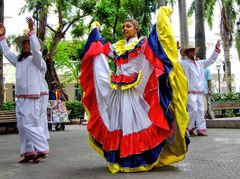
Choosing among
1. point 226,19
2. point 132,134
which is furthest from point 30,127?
point 226,19

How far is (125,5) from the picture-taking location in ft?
98.6

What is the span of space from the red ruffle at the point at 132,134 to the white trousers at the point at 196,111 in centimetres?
492

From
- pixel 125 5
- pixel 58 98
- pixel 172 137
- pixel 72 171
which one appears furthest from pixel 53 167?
pixel 125 5

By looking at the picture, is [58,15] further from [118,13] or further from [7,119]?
[7,119]

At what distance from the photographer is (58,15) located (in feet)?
81.7

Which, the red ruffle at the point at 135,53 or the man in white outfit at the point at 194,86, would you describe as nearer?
the red ruffle at the point at 135,53

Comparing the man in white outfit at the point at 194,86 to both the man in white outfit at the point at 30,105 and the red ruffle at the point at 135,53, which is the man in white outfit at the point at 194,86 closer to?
the man in white outfit at the point at 30,105

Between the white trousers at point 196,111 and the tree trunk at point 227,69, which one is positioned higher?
the tree trunk at point 227,69

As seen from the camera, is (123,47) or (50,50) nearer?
(123,47)

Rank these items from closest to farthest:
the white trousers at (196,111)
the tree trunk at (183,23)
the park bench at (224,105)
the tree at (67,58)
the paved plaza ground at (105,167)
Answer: the paved plaza ground at (105,167), the white trousers at (196,111), the park bench at (224,105), the tree trunk at (183,23), the tree at (67,58)

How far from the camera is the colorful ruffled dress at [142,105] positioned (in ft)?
19.1

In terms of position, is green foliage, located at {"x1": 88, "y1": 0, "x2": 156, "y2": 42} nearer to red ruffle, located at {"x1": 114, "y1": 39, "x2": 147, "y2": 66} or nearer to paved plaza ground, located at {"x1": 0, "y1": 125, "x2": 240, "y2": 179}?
paved plaza ground, located at {"x1": 0, "y1": 125, "x2": 240, "y2": 179}

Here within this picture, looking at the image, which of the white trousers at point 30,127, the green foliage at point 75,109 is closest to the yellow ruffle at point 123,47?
the white trousers at point 30,127

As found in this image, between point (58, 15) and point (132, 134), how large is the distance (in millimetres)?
19801
